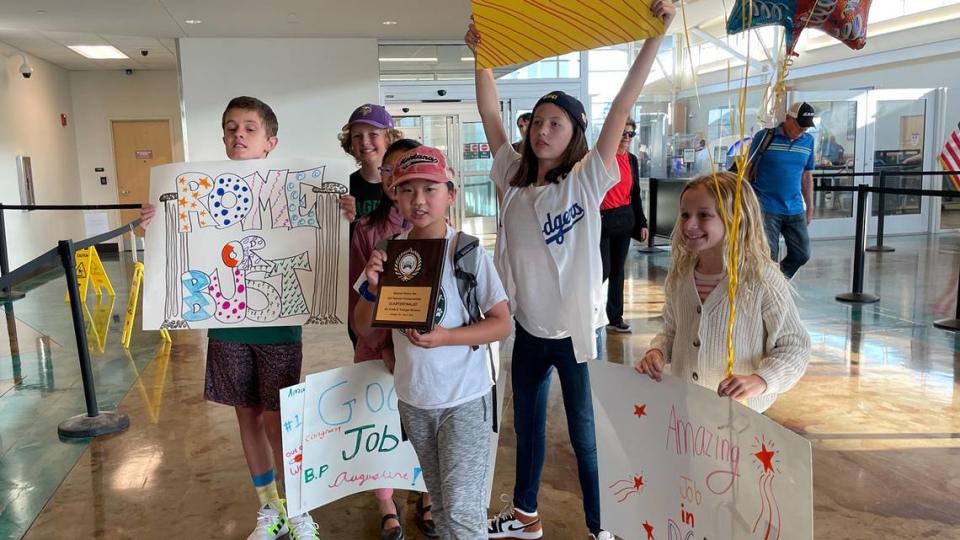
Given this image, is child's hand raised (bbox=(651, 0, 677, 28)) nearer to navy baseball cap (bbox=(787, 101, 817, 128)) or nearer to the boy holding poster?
the boy holding poster

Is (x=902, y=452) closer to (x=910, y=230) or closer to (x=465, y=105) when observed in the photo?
(x=465, y=105)

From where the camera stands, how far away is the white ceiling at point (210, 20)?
7.34 m

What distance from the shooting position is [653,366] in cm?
186

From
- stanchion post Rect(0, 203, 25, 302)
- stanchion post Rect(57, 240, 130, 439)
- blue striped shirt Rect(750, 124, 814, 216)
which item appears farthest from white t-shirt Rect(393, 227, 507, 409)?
stanchion post Rect(0, 203, 25, 302)

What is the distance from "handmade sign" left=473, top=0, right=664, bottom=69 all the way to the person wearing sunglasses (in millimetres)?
2654

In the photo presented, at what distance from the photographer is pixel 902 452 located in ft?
10.4

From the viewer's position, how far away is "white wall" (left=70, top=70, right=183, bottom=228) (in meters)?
12.4

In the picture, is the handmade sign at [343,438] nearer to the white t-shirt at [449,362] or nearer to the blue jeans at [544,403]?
the blue jeans at [544,403]

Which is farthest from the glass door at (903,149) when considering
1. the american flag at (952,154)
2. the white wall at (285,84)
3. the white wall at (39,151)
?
the white wall at (39,151)

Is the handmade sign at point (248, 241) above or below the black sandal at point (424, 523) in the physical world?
above

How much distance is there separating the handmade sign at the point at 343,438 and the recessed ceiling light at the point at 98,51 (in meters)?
9.97

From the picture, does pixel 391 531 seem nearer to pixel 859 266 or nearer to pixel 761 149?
pixel 761 149

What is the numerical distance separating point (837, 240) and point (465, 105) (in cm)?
591

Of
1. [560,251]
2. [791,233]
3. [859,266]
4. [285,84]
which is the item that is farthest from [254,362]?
[285,84]
